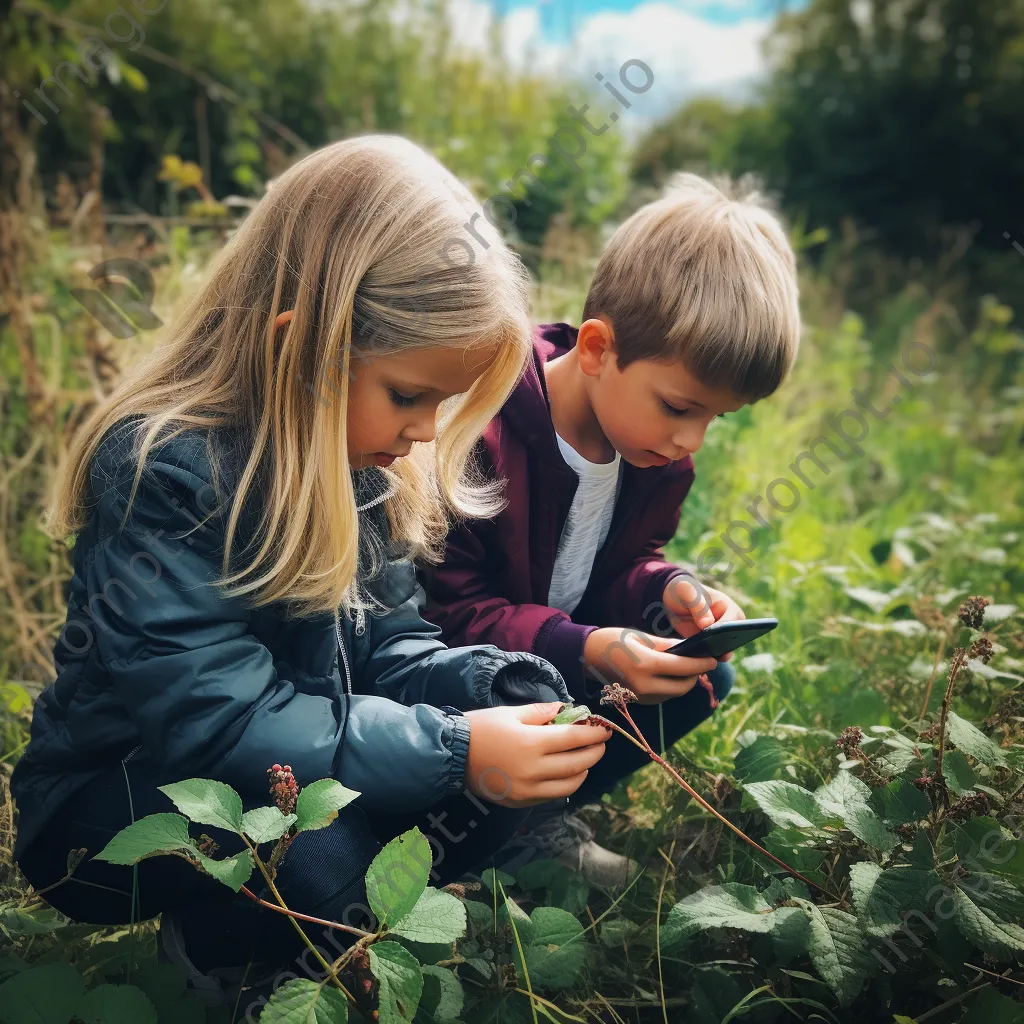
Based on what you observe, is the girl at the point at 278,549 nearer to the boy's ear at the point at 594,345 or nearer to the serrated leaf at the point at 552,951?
the serrated leaf at the point at 552,951

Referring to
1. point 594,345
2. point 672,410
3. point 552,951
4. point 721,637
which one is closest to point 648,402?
point 672,410

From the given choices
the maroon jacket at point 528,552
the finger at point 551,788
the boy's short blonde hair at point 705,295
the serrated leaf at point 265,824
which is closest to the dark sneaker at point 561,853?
the maroon jacket at point 528,552

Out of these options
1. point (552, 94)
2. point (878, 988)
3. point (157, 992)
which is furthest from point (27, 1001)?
point (552, 94)

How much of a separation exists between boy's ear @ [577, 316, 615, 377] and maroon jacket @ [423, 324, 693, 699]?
3.6 inches

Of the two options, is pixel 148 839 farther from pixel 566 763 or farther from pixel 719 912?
pixel 719 912

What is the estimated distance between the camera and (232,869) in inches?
47.6

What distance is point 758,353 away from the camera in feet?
6.12

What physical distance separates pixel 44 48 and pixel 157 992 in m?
3.61

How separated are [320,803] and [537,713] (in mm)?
387

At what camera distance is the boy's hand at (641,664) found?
1.74 meters

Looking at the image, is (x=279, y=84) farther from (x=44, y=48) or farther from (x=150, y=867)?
(x=150, y=867)

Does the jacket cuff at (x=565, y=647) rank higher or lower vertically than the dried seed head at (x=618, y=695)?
lower

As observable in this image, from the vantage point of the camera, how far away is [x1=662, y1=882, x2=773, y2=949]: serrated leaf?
139 cm

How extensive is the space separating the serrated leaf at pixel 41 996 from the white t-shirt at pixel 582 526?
1147 millimetres
